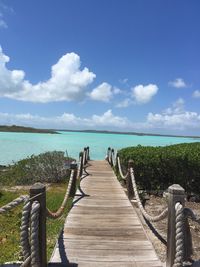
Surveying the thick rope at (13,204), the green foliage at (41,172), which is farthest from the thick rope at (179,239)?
the green foliage at (41,172)

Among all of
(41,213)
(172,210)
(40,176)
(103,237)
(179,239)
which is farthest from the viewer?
(40,176)

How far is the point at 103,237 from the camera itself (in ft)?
24.3

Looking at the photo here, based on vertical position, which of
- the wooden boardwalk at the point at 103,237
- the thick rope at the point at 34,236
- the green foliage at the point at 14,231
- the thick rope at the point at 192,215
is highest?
the thick rope at the point at 192,215

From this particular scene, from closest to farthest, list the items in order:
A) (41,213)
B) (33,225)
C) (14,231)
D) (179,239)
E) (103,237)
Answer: (179,239), (33,225), (41,213), (103,237), (14,231)

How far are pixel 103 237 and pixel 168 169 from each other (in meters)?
7.19

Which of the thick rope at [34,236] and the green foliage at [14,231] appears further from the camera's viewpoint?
the green foliage at [14,231]

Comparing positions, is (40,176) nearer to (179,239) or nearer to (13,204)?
(13,204)

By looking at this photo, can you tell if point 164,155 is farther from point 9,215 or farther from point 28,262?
point 28,262

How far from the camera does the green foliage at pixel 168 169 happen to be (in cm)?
1339

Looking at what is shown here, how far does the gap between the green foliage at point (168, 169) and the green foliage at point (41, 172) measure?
5990 millimetres

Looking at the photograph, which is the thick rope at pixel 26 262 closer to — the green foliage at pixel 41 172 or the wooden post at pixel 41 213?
the wooden post at pixel 41 213

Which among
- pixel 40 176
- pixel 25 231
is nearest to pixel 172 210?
pixel 25 231

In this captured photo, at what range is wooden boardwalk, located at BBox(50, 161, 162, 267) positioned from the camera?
20.1 feet

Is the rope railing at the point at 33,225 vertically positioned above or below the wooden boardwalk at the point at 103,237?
above
